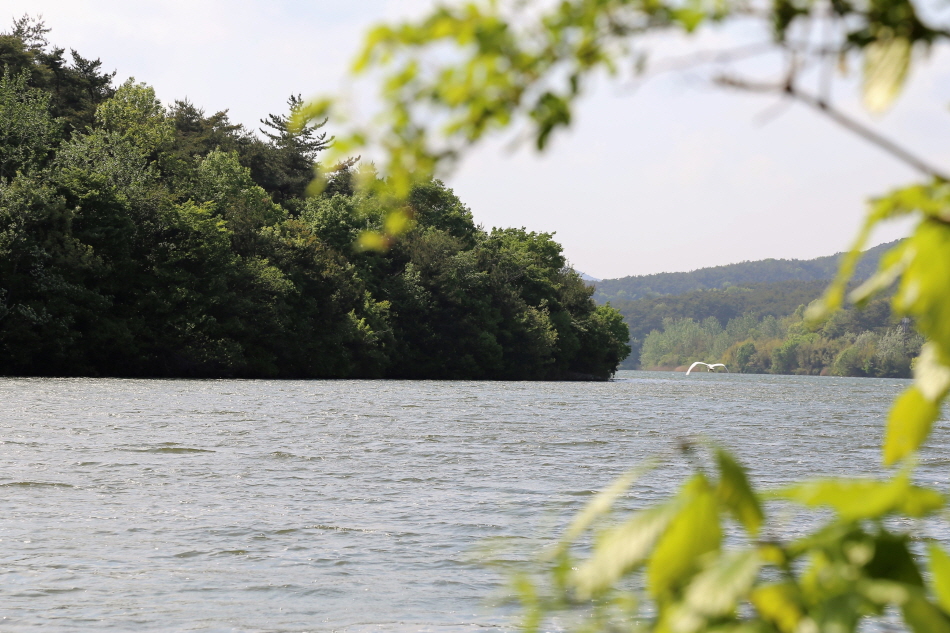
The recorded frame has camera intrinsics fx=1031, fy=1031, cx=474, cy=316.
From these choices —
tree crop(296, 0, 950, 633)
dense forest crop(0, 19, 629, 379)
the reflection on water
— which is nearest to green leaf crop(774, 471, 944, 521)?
tree crop(296, 0, 950, 633)

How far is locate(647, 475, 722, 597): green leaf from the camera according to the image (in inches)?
57.1

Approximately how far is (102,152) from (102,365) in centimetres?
1390

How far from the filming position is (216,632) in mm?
7602

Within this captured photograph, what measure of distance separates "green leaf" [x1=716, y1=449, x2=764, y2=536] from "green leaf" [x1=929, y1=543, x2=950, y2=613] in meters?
0.25

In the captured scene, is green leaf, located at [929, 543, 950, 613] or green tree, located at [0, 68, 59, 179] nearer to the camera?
green leaf, located at [929, 543, 950, 613]

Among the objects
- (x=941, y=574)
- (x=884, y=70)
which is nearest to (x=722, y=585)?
(x=941, y=574)

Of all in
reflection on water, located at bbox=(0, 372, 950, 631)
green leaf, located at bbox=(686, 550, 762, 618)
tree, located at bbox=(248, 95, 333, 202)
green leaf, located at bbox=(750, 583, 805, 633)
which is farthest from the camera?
tree, located at bbox=(248, 95, 333, 202)

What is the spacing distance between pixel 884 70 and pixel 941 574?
0.73 meters

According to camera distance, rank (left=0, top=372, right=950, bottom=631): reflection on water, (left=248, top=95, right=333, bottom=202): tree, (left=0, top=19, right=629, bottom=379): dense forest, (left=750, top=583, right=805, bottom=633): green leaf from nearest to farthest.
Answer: (left=750, top=583, right=805, bottom=633): green leaf
(left=0, top=372, right=950, bottom=631): reflection on water
(left=0, top=19, right=629, bottom=379): dense forest
(left=248, top=95, right=333, bottom=202): tree

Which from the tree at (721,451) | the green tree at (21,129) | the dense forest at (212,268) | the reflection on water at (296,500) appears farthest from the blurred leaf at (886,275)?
the green tree at (21,129)

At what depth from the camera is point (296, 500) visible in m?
13.6

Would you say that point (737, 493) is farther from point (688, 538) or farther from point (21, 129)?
point (21, 129)

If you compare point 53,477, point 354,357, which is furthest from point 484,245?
point 53,477

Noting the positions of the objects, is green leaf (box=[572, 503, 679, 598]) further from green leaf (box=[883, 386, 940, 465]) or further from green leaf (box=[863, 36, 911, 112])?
green leaf (box=[863, 36, 911, 112])
